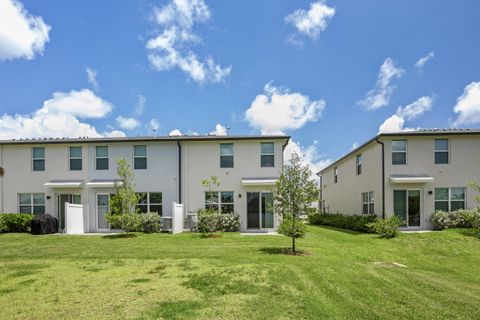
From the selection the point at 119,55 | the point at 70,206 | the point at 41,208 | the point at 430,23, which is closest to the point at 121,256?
the point at 70,206

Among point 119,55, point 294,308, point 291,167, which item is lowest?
point 294,308

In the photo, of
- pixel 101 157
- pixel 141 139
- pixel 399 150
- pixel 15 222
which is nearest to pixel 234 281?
pixel 141 139

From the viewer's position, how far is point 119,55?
15961mm

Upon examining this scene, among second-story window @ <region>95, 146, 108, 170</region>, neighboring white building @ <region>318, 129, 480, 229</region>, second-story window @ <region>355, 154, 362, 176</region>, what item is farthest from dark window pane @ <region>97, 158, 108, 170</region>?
second-story window @ <region>355, 154, 362, 176</region>

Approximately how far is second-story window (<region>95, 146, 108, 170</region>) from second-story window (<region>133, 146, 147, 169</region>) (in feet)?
5.86

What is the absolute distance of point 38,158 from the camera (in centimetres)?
1931

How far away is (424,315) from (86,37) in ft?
54.3

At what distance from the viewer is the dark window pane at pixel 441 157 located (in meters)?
18.6

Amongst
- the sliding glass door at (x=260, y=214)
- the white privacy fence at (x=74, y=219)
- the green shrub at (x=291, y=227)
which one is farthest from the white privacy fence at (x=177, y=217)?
the green shrub at (x=291, y=227)

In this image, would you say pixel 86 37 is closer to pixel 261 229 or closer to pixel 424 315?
pixel 261 229

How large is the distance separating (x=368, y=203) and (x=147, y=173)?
48.6 ft

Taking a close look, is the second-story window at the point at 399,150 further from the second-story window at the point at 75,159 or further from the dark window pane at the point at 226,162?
the second-story window at the point at 75,159

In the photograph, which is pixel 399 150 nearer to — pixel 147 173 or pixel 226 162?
pixel 226 162

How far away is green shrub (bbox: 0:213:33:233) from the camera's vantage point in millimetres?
17844
